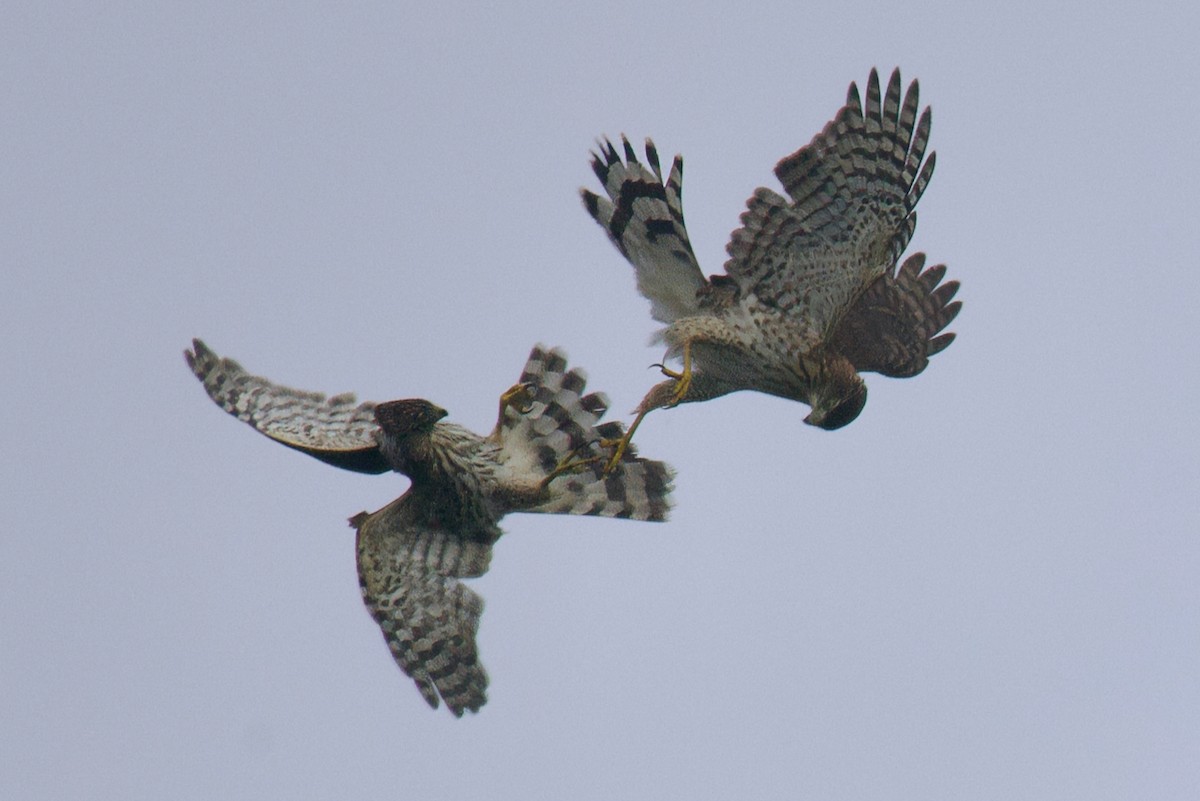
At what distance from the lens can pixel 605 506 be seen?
Result: 41.2 feet

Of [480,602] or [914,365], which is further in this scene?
[914,365]

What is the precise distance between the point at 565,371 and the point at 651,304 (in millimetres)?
637

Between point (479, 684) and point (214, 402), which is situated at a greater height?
point (214, 402)

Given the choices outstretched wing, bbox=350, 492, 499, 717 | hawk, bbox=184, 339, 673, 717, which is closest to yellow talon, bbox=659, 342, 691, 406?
hawk, bbox=184, 339, 673, 717

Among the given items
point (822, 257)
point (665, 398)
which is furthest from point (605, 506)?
point (822, 257)

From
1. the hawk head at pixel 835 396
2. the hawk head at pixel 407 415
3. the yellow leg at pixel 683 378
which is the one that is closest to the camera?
the hawk head at pixel 407 415

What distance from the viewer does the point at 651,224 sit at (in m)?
12.3

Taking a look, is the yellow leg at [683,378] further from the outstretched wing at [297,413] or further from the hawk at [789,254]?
A: the outstretched wing at [297,413]

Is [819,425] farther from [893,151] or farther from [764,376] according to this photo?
[893,151]

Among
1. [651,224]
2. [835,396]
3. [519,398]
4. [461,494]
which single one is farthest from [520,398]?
[835,396]

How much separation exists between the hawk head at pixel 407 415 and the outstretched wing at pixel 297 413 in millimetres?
375

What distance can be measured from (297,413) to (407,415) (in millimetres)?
1447

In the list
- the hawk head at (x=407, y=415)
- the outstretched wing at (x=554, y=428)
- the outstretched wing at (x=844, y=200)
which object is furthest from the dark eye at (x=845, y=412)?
the hawk head at (x=407, y=415)

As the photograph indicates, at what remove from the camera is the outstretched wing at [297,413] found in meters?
12.3
